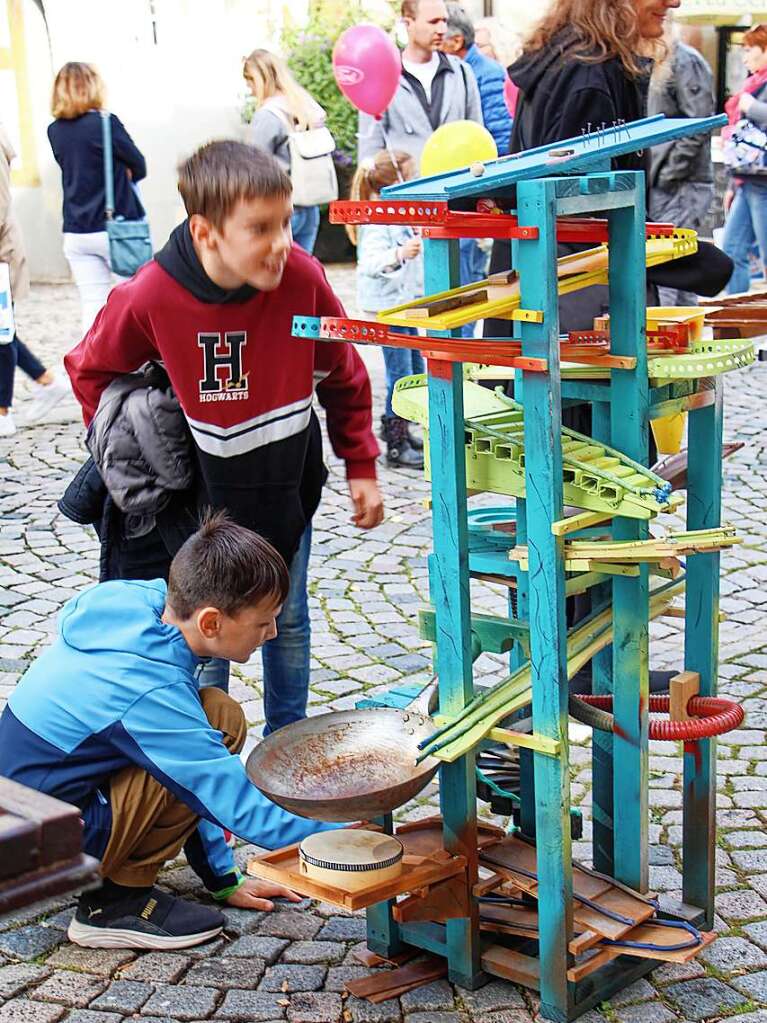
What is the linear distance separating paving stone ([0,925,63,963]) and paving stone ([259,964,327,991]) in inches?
19.6

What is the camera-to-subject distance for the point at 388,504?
6598 mm

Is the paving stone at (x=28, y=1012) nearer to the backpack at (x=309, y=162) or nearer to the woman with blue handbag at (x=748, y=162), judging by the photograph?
the backpack at (x=309, y=162)

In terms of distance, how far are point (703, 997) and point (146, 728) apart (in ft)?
4.01

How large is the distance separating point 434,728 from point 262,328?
98 cm

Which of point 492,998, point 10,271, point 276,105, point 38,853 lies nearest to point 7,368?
point 10,271

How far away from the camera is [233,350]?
10.5ft

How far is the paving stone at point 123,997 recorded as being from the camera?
115 inches

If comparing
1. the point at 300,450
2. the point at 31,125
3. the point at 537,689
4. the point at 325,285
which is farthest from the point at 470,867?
the point at 31,125

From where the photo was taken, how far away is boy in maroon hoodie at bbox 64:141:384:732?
302 cm

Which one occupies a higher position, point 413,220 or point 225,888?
point 413,220

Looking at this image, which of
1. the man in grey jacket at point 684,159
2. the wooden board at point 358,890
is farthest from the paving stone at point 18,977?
the man in grey jacket at point 684,159

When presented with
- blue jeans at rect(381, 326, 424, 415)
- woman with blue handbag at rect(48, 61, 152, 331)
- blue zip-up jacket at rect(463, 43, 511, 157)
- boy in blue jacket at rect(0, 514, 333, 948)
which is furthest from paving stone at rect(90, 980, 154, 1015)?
blue zip-up jacket at rect(463, 43, 511, 157)

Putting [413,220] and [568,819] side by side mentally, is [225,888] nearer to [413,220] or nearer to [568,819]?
[568,819]

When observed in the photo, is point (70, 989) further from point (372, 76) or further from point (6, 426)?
point (372, 76)
